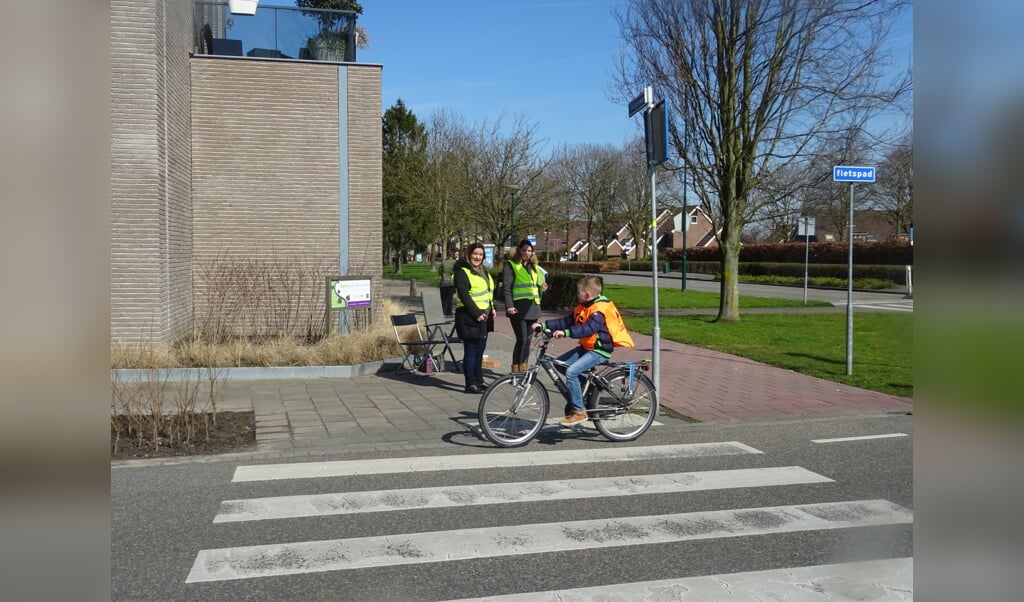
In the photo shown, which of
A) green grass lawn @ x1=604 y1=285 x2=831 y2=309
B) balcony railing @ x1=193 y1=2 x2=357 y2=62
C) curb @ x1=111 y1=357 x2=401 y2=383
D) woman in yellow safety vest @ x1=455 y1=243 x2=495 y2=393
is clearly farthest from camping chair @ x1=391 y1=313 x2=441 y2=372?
green grass lawn @ x1=604 y1=285 x2=831 y2=309

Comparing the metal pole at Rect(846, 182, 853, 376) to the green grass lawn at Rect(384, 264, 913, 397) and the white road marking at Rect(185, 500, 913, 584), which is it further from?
the white road marking at Rect(185, 500, 913, 584)

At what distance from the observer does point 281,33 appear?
1691 cm

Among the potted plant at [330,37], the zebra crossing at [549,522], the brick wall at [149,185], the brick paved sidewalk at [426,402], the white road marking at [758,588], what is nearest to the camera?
the white road marking at [758,588]

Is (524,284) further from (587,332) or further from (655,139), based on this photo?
(587,332)

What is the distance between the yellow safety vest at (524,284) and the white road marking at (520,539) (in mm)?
5423

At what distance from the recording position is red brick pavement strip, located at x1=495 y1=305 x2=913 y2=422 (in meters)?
9.72

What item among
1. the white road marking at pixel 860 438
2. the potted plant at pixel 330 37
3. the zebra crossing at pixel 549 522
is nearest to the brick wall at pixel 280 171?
the potted plant at pixel 330 37

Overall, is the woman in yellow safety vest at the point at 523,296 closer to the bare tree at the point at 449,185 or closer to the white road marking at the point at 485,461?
the white road marking at the point at 485,461

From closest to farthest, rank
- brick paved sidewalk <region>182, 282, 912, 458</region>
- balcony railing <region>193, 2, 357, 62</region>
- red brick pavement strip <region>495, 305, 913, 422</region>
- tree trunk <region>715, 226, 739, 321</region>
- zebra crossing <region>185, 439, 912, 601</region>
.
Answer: zebra crossing <region>185, 439, 912, 601</region>, brick paved sidewalk <region>182, 282, 912, 458</region>, red brick pavement strip <region>495, 305, 913, 422</region>, balcony railing <region>193, 2, 357, 62</region>, tree trunk <region>715, 226, 739, 321</region>

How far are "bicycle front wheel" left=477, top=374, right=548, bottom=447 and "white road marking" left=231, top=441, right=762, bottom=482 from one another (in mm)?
264

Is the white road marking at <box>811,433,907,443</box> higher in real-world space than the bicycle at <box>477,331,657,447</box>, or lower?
lower

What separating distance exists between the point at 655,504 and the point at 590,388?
2233 millimetres

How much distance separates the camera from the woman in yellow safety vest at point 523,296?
10734 millimetres

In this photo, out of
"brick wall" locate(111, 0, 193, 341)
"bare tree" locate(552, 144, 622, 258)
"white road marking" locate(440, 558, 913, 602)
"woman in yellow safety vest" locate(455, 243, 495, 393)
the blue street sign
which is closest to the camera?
"white road marking" locate(440, 558, 913, 602)
